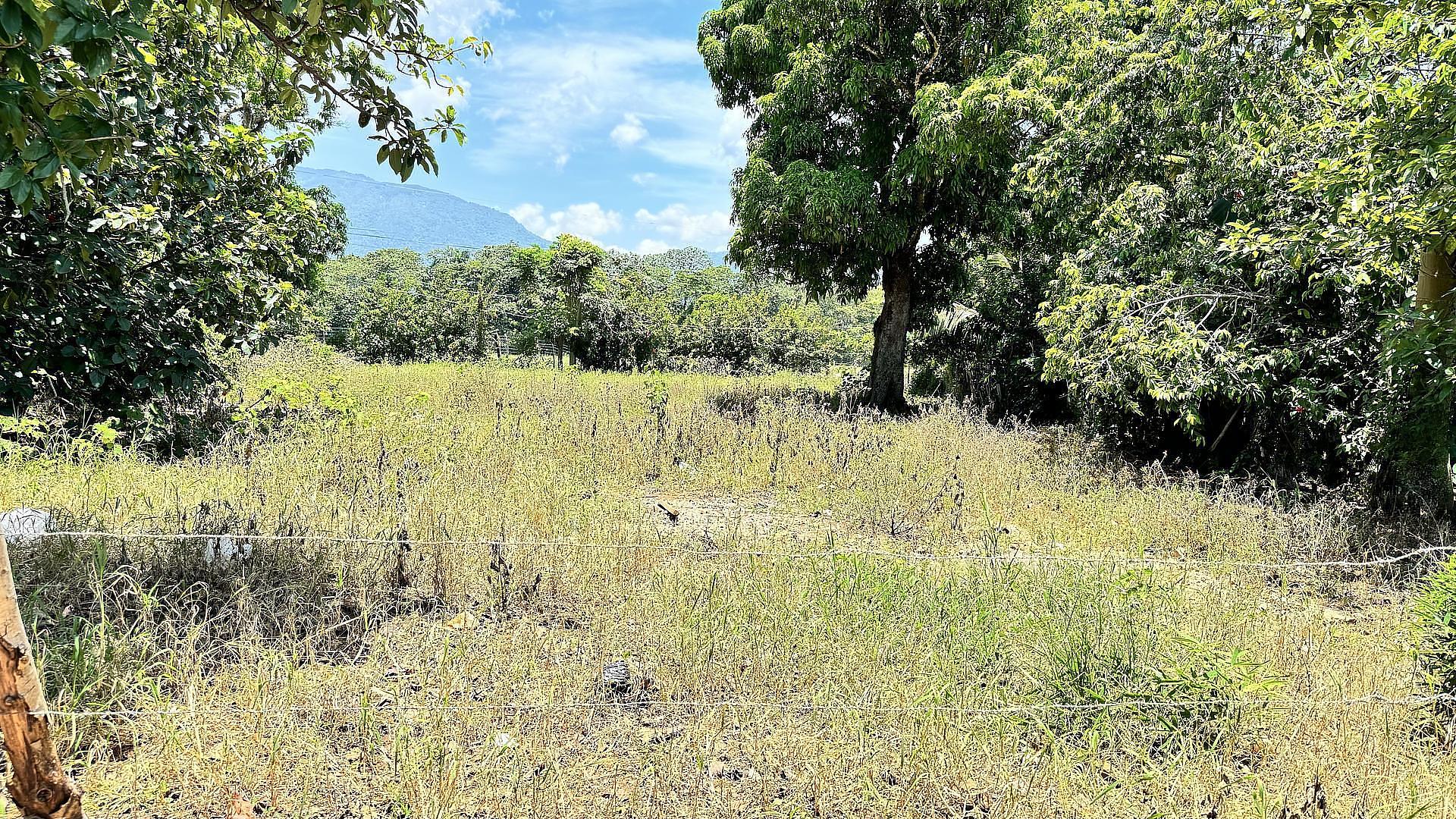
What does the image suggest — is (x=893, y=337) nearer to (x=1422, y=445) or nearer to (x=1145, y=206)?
(x=1145, y=206)

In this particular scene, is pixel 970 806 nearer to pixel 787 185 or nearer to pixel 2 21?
pixel 2 21

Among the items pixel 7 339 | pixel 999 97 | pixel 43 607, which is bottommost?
pixel 43 607

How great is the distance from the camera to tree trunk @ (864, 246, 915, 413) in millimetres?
12367

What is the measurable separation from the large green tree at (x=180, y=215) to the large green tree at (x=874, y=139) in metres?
7.07

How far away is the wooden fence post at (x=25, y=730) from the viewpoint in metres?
1.79

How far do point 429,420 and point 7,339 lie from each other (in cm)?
327

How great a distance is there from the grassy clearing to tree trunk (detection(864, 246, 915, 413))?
22.1 feet

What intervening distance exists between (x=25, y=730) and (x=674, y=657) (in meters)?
2.15

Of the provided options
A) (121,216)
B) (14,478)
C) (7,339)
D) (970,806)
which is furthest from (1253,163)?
(7,339)

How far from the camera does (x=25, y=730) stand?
1.84 metres

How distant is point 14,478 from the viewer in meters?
4.16

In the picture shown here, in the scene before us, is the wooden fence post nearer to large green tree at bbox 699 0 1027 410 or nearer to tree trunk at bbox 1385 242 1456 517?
tree trunk at bbox 1385 242 1456 517

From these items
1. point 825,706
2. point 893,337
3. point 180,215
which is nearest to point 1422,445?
point 825,706

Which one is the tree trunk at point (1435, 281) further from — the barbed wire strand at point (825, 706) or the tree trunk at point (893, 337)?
the tree trunk at point (893, 337)
